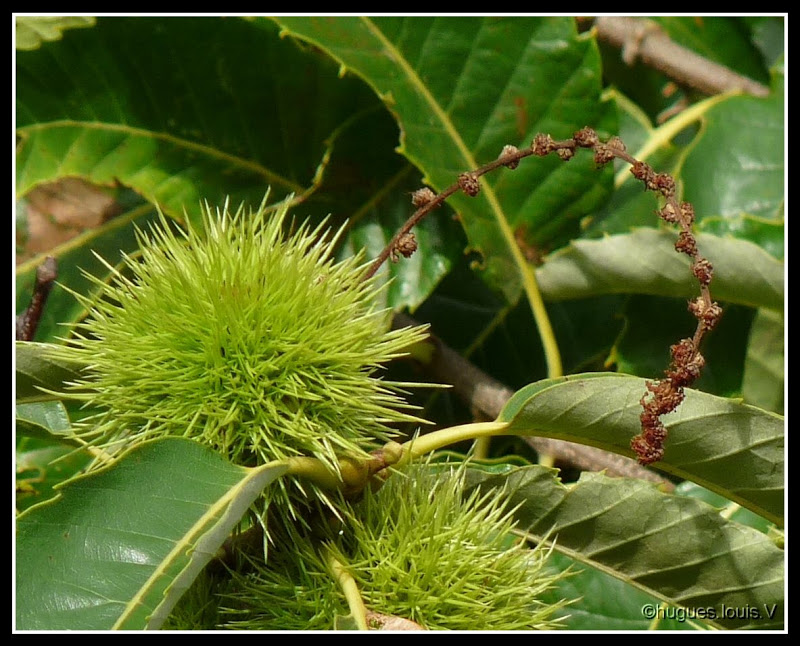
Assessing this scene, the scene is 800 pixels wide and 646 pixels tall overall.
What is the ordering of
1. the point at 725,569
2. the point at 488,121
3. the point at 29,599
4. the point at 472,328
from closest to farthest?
the point at 29,599, the point at 725,569, the point at 488,121, the point at 472,328

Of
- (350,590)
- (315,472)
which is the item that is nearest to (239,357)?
(315,472)

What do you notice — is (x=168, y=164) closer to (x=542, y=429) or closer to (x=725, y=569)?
(x=542, y=429)

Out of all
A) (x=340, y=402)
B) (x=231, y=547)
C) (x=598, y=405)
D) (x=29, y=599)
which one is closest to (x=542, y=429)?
(x=598, y=405)

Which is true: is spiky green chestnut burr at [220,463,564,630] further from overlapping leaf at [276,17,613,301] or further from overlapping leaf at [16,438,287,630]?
overlapping leaf at [276,17,613,301]

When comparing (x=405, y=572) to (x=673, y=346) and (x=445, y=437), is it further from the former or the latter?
(x=673, y=346)

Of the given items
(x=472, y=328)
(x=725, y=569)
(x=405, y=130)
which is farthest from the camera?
(x=472, y=328)

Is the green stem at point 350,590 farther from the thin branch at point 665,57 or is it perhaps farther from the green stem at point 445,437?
the thin branch at point 665,57
